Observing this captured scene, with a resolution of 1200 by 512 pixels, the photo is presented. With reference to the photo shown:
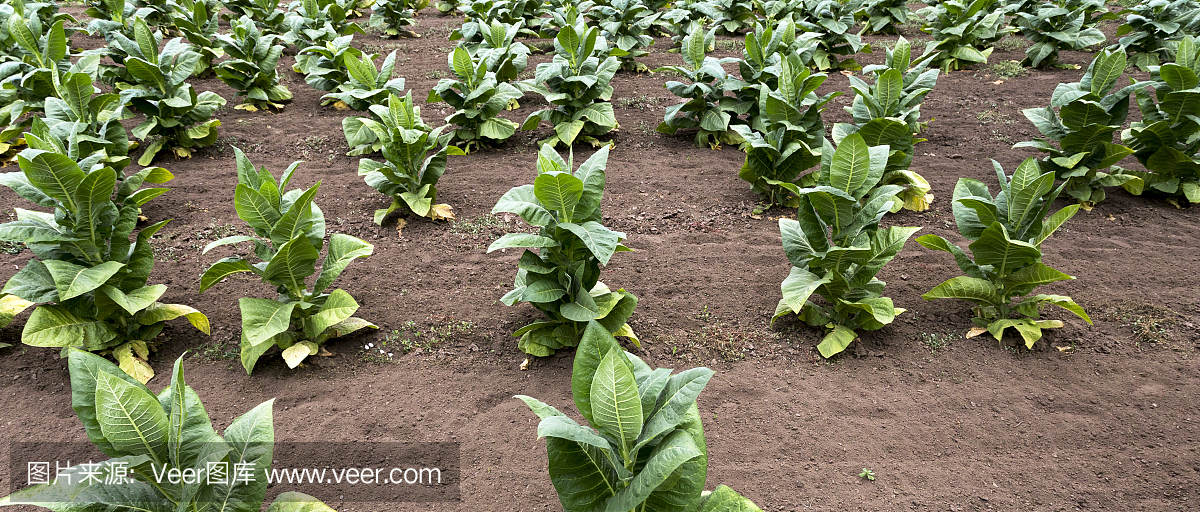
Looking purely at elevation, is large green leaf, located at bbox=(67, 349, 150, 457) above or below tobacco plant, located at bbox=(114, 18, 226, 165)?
above

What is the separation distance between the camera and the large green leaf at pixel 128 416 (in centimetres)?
194

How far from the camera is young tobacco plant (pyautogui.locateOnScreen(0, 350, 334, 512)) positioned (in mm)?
1961

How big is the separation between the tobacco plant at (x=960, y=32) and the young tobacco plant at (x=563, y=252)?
624cm

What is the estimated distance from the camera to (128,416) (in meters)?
1.96

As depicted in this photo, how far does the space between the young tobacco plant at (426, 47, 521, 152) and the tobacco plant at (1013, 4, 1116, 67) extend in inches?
244

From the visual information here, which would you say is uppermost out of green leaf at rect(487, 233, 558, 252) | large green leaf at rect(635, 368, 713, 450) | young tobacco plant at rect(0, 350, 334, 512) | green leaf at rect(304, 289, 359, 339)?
large green leaf at rect(635, 368, 713, 450)

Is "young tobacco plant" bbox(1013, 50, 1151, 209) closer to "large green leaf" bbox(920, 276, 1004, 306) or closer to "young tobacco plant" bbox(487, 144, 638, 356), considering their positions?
"large green leaf" bbox(920, 276, 1004, 306)

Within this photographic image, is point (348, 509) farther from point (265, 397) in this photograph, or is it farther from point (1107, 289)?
point (1107, 289)

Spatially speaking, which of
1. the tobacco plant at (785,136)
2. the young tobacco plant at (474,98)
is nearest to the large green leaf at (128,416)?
the tobacco plant at (785,136)

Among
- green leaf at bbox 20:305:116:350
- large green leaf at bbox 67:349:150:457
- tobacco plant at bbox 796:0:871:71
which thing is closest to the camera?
large green leaf at bbox 67:349:150:457

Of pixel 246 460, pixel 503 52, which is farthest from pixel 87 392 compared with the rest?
pixel 503 52

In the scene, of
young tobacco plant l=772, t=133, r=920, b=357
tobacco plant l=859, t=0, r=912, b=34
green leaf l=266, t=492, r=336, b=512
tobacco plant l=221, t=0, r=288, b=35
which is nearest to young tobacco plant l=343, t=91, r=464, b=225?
young tobacco plant l=772, t=133, r=920, b=357

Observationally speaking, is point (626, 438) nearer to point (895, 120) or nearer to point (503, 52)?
point (895, 120)

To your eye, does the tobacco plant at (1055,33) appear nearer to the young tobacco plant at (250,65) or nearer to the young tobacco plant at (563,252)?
the young tobacco plant at (563,252)
